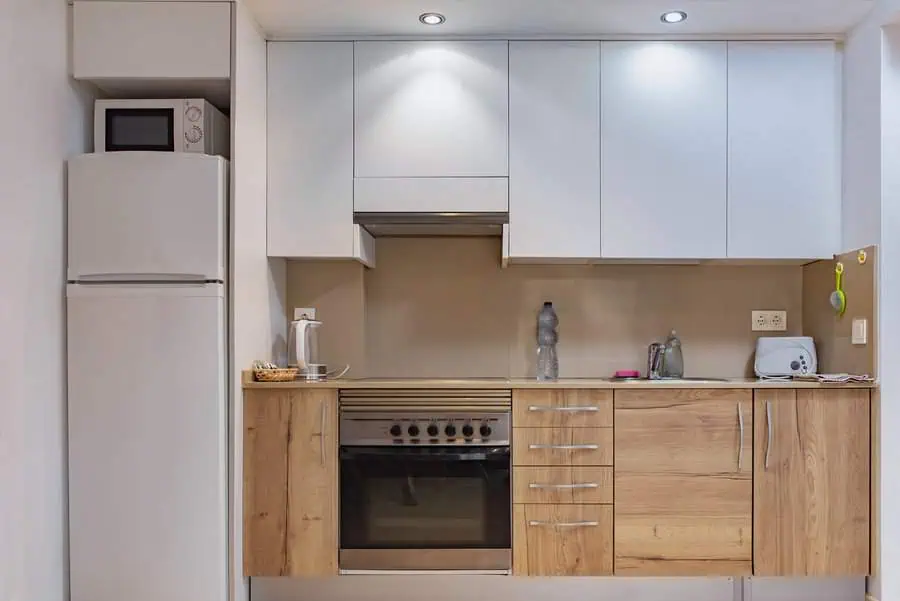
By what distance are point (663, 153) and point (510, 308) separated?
0.94 metres

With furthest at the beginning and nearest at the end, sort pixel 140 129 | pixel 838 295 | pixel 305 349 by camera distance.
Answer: pixel 305 349 → pixel 838 295 → pixel 140 129

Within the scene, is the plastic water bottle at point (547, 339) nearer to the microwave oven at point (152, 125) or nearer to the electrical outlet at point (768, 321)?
the electrical outlet at point (768, 321)

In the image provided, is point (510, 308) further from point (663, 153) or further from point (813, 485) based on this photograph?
point (813, 485)

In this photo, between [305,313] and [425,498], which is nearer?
[425,498]

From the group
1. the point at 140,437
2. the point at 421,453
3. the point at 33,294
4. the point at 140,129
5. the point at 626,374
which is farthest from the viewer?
the point at 626,374

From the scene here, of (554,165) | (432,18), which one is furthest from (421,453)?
(432,18)

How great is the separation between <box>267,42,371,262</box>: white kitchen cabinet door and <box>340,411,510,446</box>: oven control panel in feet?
2.29

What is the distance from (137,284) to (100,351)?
27cm

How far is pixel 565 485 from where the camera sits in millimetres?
2721

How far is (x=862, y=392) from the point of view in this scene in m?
2.71

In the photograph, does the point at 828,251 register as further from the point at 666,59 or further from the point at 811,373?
the point at 666,59

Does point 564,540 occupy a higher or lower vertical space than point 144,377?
lower

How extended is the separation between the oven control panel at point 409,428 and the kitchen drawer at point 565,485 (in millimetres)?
232

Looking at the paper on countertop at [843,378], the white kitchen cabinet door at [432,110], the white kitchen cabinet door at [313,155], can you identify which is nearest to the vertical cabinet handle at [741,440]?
the paper on countertop at [843,378]
